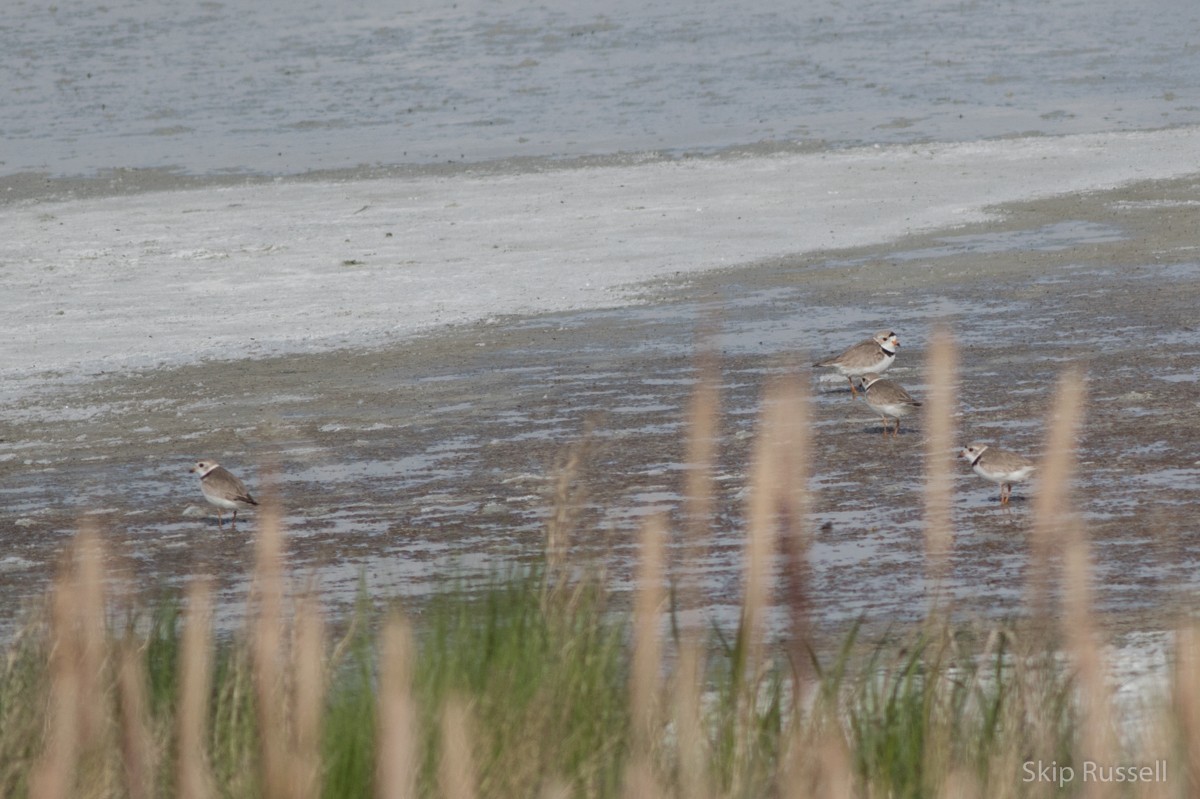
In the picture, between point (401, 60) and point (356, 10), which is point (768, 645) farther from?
point (356, 10)

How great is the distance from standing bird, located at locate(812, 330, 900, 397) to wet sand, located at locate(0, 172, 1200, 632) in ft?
1.02

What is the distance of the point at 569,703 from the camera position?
5.09m

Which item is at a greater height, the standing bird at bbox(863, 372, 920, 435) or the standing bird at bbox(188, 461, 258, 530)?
the standing bird at bbox(863, 372, 920, 435)

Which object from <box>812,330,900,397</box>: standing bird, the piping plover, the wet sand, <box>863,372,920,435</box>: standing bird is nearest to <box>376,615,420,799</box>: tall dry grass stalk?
the wet sand

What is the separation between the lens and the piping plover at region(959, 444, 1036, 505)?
9391 mm

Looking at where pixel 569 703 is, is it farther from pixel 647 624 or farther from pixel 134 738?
pixel 647 624

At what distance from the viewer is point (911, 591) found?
808 centimetres

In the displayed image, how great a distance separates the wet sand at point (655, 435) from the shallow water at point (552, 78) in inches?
442

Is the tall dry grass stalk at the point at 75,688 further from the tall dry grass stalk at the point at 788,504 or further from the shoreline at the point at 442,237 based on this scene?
the shoreline at the point at 442,237

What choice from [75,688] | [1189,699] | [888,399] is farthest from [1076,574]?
[888,399]

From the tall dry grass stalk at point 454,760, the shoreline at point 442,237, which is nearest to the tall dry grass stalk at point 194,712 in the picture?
the tall dry grass stalk at point 454,760

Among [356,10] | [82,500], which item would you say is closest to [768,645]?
[82,500]

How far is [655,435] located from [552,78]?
991 inches

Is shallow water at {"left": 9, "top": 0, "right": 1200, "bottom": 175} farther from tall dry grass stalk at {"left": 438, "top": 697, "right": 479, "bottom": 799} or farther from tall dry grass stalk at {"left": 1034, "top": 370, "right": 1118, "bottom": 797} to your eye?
tall dry grass stalk at {"left": 438, "top": 697, "right": 479, "bottom": 799}
